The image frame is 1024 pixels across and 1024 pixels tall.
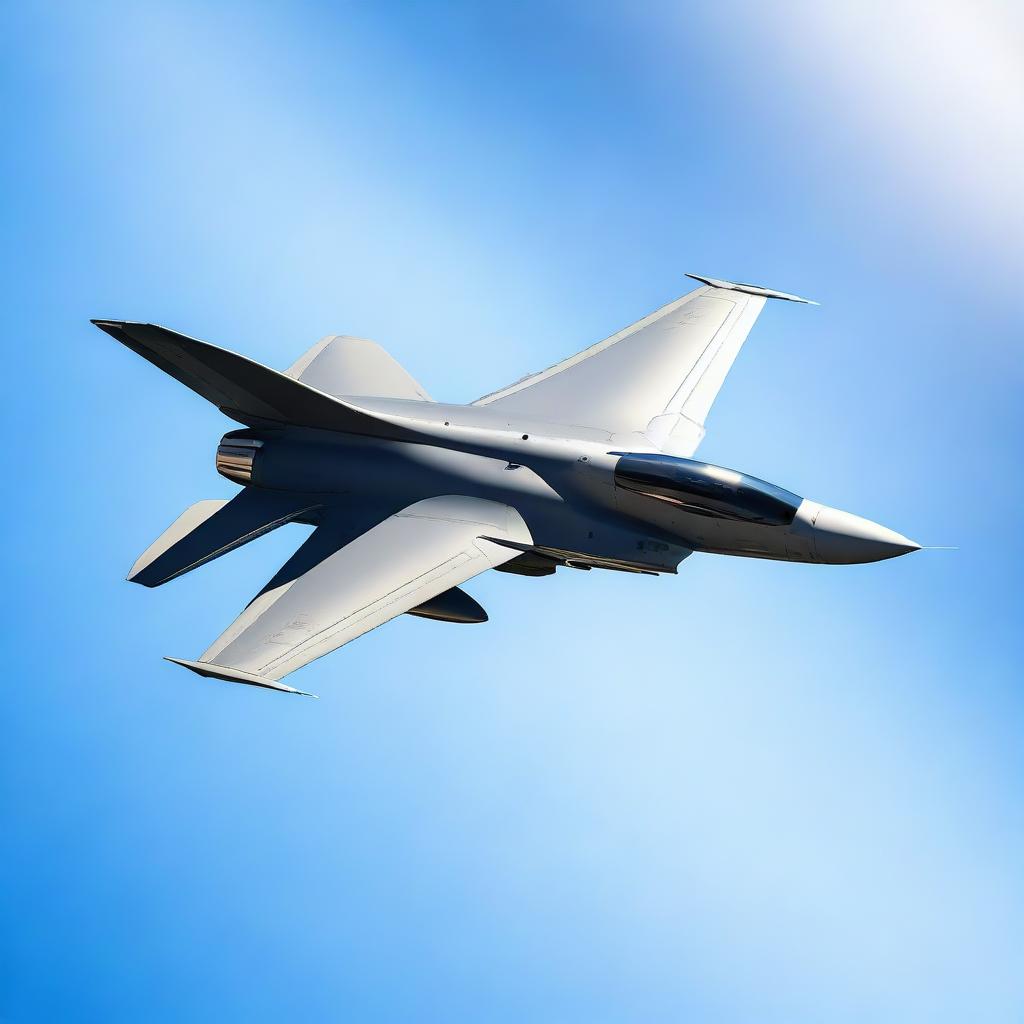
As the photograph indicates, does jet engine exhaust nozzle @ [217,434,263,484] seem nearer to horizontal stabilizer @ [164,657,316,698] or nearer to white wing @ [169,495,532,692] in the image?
white wing @ [169,495,532,692]

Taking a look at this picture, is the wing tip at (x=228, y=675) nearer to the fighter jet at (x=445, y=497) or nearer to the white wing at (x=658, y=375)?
the fighter jet at (x=445, y=497)

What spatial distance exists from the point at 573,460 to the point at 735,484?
224 centimetres

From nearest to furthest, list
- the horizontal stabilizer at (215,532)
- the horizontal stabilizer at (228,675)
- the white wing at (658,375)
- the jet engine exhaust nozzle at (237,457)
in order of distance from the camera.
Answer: the horizontal stabilizer at (228,675) < the horizontal stabilizer at (215,532) < the jet engine exhaust nozzle at (237,457) < the white wing at (658,375)

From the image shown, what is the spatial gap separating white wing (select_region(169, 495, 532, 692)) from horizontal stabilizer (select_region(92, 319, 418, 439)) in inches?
60.3

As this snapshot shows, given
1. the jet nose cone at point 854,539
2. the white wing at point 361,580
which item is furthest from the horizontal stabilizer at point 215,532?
the jet nose cone at point 854,539

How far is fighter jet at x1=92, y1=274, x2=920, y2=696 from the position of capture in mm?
18453

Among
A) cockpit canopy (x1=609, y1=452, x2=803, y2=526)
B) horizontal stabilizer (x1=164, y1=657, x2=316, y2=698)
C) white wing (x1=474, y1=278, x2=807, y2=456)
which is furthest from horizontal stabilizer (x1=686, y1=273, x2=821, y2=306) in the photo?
horizontal stabilizer (x1=164, y1=657, x2=316, y2=698)

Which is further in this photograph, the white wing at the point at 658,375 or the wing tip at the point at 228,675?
the white wing at the point at 658,375

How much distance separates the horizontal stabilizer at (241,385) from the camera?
792 inches

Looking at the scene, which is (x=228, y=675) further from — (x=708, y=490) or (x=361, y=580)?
(x=708, y=490)

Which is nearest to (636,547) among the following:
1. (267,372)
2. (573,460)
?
(573,460)

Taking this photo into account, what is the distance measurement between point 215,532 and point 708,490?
277 inches

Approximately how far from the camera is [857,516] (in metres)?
18.5

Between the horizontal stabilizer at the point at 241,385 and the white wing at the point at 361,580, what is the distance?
153 centimetres
